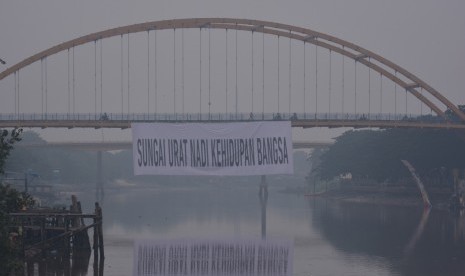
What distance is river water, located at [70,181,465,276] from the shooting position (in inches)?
1501

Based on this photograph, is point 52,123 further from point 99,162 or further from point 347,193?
point 99,162

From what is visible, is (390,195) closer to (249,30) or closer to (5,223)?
(249,30)

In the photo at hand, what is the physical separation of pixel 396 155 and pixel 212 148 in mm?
50964

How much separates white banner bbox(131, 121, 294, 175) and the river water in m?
4.70

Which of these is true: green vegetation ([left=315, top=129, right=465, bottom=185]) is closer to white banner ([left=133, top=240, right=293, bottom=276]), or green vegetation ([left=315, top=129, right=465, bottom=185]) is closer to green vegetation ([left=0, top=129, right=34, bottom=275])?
white banner ([left=133, top=240, right=293, bottom=276])

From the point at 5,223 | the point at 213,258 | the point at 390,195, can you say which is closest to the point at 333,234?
the point at 213,258

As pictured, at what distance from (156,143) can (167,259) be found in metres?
6.79

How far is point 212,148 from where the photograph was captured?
145ft

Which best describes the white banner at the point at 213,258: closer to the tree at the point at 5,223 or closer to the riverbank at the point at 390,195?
the tree at the point at 5,223

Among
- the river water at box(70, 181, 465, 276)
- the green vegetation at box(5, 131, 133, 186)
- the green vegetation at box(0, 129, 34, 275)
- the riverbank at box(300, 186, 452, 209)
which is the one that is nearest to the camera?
the green vegetation at box(0, 129, 34, 275)

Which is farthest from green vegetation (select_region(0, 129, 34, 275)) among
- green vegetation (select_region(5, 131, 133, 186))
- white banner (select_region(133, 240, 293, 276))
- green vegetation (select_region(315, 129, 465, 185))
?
green vegetation (select_region(5, 131, 133, 186))

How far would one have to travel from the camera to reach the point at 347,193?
107 m

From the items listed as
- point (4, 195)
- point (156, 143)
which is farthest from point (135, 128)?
point (4, 195)

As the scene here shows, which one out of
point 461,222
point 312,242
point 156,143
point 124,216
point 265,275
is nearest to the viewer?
point 265,275
